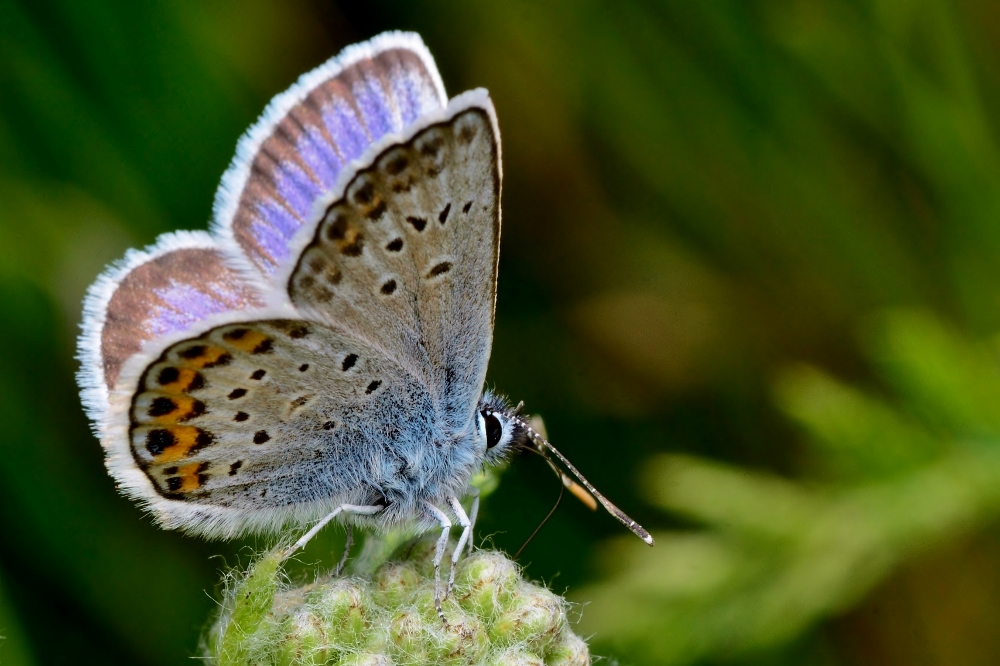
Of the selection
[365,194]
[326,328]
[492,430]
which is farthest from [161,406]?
[492,430]

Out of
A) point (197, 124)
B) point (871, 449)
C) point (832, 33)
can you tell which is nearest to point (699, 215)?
point (832, 33)

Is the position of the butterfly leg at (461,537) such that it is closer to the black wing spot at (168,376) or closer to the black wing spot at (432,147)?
the black wing spot at (168,376)

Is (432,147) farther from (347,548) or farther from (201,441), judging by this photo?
(347,548)

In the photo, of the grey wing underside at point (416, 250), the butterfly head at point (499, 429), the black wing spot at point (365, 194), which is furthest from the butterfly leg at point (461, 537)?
the black wing spot at point (365, 194)

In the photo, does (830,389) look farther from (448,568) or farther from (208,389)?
(208,389)

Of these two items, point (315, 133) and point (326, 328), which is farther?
point (315, 133)
